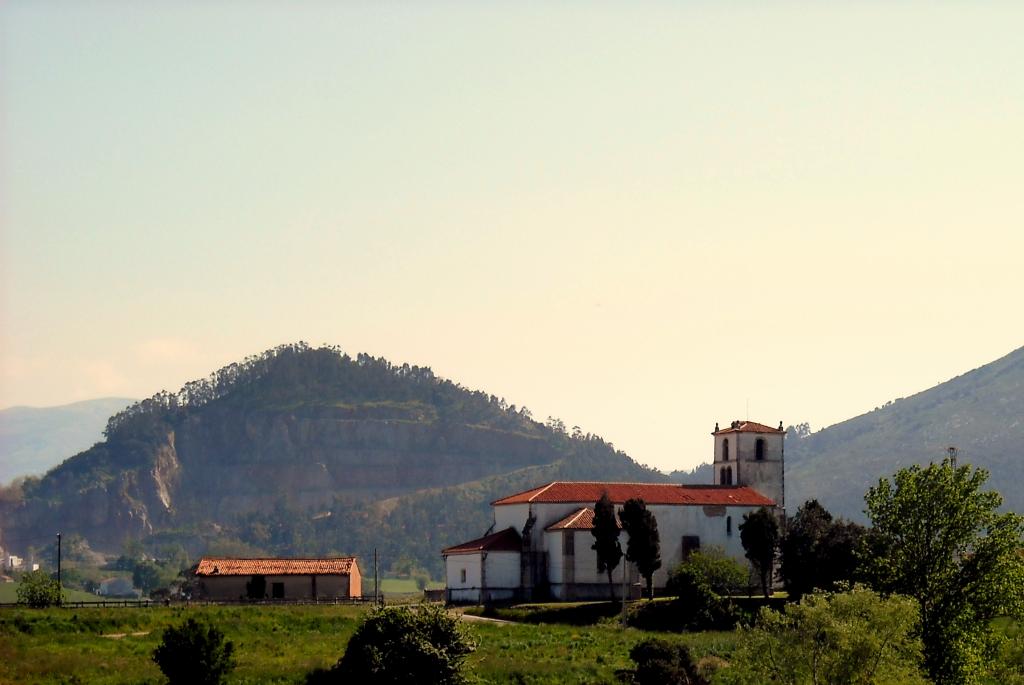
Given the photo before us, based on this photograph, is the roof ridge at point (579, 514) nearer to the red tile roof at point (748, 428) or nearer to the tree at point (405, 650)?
the red tile roof at point (748, 428)

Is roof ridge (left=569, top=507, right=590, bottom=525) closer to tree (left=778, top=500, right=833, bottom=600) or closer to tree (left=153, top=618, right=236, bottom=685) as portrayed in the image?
tree (left=778, top=500, right=833, bottom=600)

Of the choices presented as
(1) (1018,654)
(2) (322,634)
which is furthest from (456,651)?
(1) (1018,654)

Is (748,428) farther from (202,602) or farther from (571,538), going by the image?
(202,602)

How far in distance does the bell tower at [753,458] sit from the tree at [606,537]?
20.9m

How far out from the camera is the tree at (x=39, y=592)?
289ft

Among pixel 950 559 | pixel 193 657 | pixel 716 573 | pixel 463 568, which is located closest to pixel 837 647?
pixel 950 559

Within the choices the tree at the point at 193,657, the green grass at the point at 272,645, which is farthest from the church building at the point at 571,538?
the tree at the point at 193,657

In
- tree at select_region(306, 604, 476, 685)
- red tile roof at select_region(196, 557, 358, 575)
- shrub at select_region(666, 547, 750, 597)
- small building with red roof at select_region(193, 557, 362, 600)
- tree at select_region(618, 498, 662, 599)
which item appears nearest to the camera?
tree at select_region(306, 604, 476, 685)

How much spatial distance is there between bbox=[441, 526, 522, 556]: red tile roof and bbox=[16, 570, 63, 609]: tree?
92.6 feet

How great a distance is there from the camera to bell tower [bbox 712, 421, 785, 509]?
11938 cm

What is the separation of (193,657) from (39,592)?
28.9 meters

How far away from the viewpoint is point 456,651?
65562mm

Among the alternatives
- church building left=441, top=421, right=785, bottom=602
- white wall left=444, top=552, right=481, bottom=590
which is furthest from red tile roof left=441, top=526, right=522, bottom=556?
white wall left=444, top=552, right=481, bottom=590

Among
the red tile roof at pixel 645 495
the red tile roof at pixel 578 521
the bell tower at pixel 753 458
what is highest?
the bell tower at pixel 753 458
